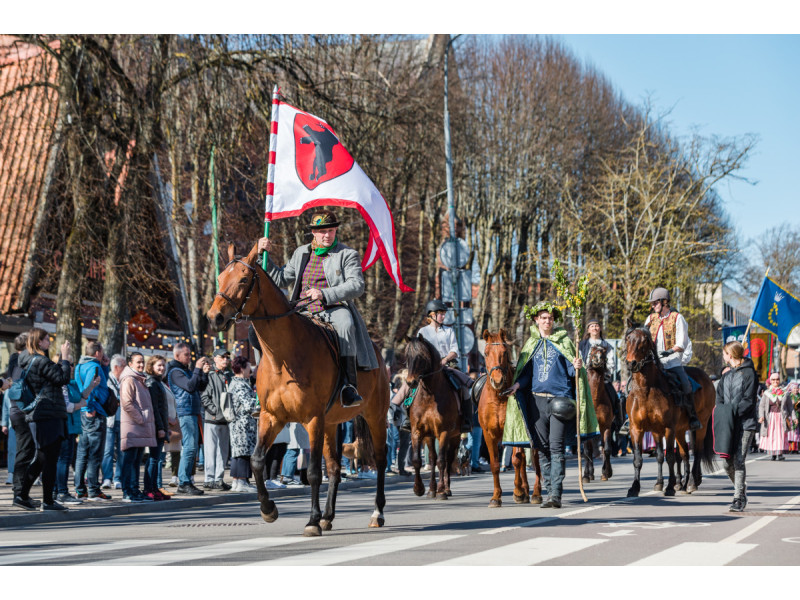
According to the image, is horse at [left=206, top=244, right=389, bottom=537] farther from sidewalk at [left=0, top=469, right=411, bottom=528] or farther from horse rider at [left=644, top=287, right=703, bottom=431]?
horse rider at [left=644, top=287, right=703, bottom=431]

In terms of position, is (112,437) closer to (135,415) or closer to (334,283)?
(135,415)

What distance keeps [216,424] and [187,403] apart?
2.48 ft

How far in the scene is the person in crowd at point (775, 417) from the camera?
2875cm

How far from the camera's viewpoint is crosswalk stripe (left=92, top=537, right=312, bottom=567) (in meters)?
8.44

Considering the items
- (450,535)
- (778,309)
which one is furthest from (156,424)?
(778,309)

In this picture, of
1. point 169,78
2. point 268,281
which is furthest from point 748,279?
point 268,281

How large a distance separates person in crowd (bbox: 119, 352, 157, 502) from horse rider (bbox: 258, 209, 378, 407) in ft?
15.6

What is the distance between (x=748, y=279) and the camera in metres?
58.2

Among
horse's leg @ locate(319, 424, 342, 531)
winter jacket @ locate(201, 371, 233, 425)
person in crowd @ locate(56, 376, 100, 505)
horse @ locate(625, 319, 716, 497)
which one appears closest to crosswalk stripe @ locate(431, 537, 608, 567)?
horse's leg @ locate(319, 424, 342, 531)

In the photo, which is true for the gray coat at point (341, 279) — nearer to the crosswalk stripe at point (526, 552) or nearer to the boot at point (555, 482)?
the crosswalk stripe at point (526, 552)

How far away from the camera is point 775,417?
29266mm

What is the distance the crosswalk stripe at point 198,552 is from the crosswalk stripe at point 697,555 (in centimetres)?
309
